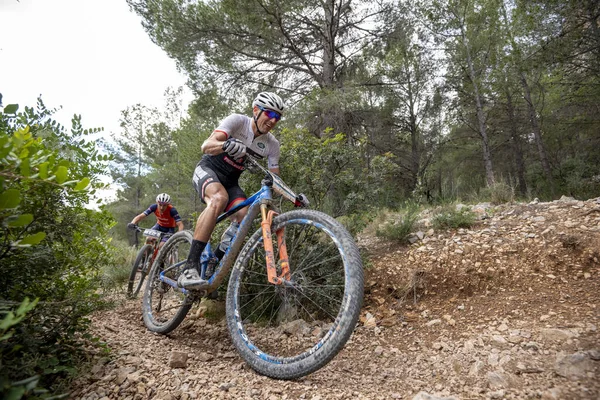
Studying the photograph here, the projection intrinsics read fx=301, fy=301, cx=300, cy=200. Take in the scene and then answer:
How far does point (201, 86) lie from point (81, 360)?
744cm

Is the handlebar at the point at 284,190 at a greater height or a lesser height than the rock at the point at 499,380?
greater

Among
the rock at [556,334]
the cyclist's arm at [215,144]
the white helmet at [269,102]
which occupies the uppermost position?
the white helmet at [269,102]

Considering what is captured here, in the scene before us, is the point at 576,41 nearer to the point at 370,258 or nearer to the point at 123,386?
the point at 370,258

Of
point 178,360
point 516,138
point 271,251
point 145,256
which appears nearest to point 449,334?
point 271,251

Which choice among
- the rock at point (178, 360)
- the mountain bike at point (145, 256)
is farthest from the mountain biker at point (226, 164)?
the mountain bike at point (145, 256)

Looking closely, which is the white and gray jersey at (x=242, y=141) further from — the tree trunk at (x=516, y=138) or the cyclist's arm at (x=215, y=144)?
the tree trunk at (x=516, y=138)

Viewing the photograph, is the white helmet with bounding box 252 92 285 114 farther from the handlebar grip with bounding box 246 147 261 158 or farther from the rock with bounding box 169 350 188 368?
the rock with bounding box 169 350 188 368

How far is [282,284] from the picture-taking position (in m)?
2.05

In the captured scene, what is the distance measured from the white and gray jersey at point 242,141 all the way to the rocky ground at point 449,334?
4.92ft

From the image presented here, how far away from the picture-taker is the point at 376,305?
3133mm

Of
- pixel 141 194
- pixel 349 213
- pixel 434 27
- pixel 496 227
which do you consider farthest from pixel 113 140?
pixel 496 227

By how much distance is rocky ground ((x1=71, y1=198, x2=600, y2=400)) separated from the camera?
60.2 inches

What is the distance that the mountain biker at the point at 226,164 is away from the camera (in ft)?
7.82

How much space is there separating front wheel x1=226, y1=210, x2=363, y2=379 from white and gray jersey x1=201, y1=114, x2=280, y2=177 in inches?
29.3
